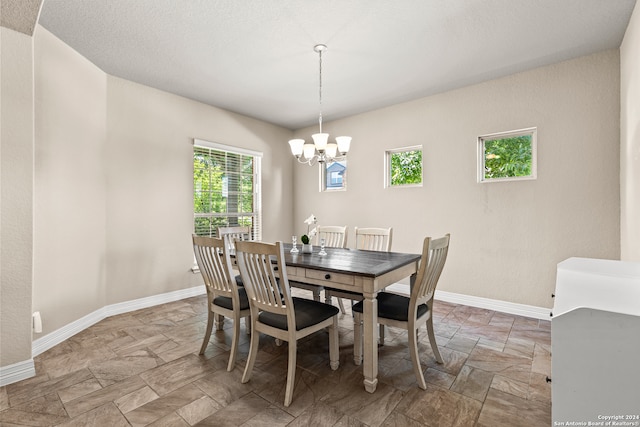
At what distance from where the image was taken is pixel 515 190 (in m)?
3.29

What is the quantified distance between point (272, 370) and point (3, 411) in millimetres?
1578

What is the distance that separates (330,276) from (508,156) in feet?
8.89

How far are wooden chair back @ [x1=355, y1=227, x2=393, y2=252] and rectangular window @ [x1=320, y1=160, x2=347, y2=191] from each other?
159cm

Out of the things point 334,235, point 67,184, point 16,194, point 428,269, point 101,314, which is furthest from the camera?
point 334,235

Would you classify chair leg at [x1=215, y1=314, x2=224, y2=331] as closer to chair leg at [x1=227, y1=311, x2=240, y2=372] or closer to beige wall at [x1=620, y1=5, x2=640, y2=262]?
chair leg at [x1=227, y1=311, x2=240, y2=372]

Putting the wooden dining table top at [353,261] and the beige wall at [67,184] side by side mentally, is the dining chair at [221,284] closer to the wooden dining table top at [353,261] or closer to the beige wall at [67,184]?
the wooden dining table top at [353,261]

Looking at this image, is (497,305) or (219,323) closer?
(219,323)

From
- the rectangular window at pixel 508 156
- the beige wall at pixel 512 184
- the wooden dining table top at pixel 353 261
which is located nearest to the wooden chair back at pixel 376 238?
the wooden dining table top at pixel 353 261

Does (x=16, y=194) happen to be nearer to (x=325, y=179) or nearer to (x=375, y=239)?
(x=375, y=239)

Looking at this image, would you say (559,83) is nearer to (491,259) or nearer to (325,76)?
(491,259)

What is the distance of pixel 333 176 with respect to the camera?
5.03m

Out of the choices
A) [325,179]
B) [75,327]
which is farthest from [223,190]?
[75,327]

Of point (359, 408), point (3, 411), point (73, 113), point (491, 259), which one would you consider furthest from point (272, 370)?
point (73, 113)

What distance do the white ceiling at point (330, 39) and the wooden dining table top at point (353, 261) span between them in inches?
74.2
